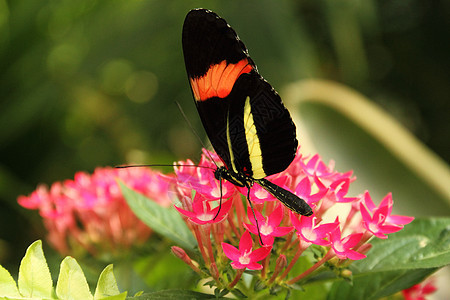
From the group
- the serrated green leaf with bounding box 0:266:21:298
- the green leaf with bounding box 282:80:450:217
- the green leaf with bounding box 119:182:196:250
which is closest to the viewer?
the serrated green leaf with bounding box 0:266:21:298

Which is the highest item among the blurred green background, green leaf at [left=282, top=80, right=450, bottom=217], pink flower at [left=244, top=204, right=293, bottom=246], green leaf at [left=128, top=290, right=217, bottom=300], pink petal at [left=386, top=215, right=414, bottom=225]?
the blurred green background

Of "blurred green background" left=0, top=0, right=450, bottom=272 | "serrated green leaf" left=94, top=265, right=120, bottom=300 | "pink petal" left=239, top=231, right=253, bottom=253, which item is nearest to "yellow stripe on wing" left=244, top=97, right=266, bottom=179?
"pink petal" left=239, top=231, right=253, bottom=253

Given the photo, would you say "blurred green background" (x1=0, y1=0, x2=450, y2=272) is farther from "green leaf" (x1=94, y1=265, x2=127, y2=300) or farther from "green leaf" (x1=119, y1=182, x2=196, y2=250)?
"green leaf" (x1=94, y1=265, x2=127, y2=300)

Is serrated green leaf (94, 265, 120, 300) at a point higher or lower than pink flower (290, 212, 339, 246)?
lower

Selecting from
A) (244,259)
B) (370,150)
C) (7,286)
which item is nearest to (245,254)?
(244,259)

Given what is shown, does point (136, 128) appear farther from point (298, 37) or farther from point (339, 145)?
point (339, 145)

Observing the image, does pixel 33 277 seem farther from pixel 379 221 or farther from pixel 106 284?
pixel 379 221

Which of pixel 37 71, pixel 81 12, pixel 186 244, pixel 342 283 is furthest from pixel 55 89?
pixel 342 283

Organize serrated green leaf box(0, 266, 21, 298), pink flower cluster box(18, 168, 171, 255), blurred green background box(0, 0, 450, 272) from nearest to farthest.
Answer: serrated green leaf box(0, 266, 21, 298)
pink flower cluster box(18, 168, 171, 255)
blurred green background box(0, 0, 450, 272)
